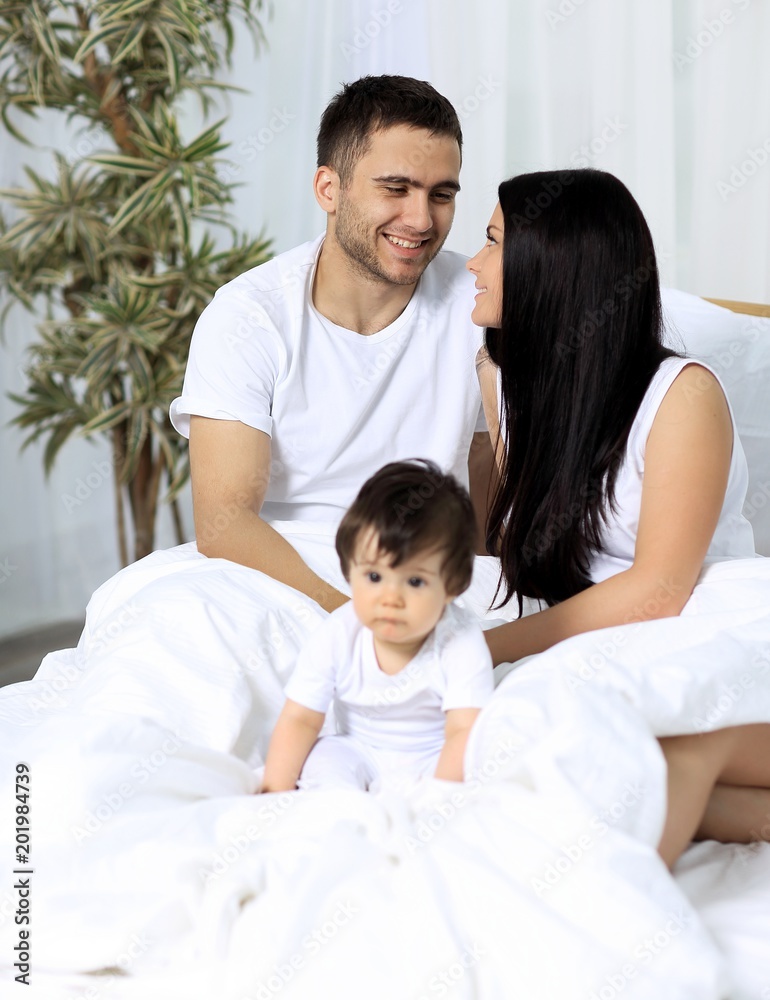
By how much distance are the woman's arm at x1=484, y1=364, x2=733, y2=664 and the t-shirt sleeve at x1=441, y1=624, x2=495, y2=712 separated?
9.7 inches

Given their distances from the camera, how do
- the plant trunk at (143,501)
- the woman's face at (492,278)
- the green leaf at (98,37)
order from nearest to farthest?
the woman's face at (492,278), the green leaf at (98,37), the plant trunk at (143,501)

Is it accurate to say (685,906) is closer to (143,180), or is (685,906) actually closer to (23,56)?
(143,180)

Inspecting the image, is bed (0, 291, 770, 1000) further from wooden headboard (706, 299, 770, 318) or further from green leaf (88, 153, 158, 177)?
green leaf (88, 153, 158, 177)

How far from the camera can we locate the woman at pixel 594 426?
1.39 metres

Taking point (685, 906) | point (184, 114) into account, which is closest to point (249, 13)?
point (184, 114)

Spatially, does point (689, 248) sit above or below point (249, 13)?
below

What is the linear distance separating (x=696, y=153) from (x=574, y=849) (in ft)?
5.89

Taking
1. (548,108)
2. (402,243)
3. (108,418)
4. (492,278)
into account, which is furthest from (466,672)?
(108,418)

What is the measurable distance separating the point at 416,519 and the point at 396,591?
0.08m

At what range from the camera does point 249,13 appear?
288cm

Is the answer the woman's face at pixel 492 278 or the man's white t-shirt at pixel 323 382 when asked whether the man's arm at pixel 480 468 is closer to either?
the man's white t-shirt at pixel 323 382

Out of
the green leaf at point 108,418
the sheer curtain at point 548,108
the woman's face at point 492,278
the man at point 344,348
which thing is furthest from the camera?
the green leaf at point 108,418

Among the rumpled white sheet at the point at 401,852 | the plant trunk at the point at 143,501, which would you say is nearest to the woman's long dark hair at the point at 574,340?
the rumpled white sheet at the point at 401,852

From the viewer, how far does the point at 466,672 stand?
119 centimetres
